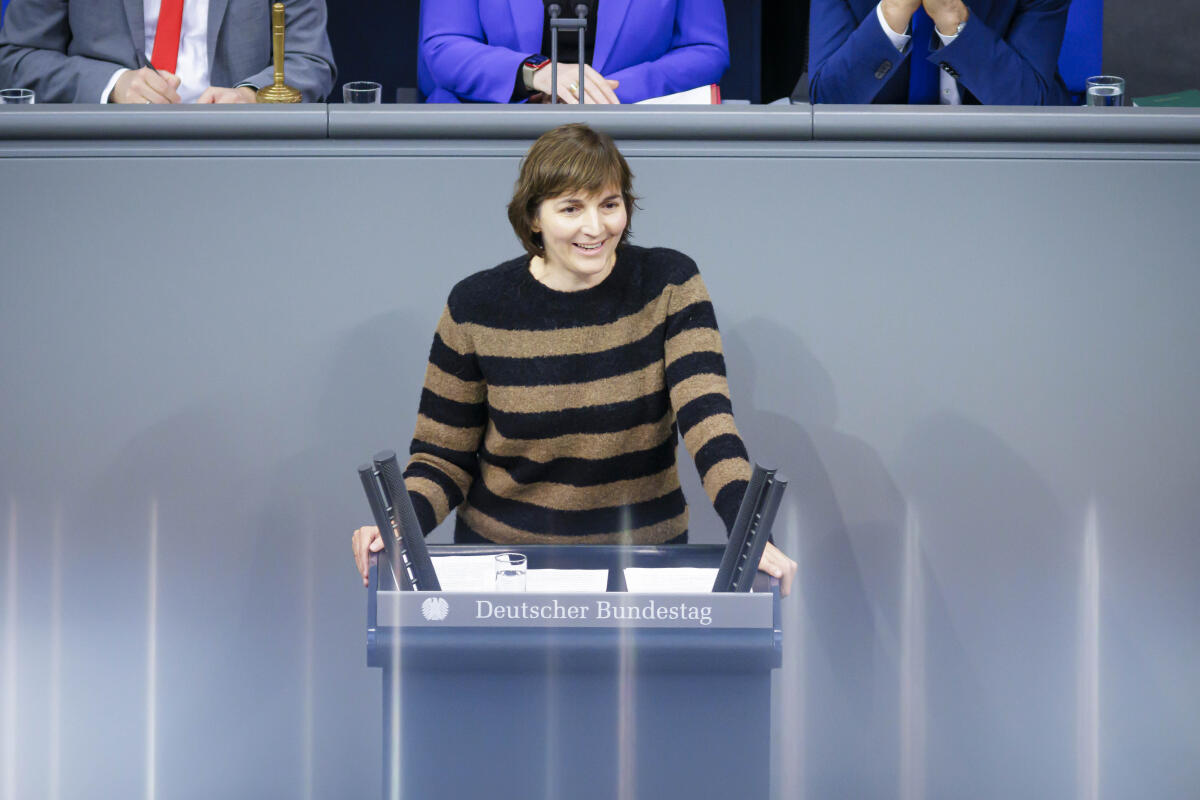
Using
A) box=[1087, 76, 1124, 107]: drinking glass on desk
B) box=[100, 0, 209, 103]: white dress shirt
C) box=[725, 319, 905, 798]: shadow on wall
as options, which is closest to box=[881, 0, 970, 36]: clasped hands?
box=[1087, 76, 1124, 107]: drinking glass on desk

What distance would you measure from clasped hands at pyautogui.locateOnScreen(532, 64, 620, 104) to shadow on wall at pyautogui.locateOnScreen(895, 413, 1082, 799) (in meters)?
0.98

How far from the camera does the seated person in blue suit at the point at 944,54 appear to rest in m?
2.80

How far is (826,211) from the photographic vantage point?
245cm

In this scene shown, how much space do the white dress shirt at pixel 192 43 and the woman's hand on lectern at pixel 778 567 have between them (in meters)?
2.03

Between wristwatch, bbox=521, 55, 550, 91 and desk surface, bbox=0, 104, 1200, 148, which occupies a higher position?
wristwatch, bbox=521, 55, 550, 91

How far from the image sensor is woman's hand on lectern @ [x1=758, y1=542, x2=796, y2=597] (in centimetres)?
155

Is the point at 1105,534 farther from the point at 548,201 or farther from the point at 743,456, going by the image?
the point at 548,201

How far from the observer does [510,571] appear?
159cm

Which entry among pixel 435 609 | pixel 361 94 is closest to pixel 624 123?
pixel 361 94

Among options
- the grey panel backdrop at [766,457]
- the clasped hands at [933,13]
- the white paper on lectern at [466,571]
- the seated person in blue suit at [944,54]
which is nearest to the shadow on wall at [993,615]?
the grey panel backdrop at [766,457]

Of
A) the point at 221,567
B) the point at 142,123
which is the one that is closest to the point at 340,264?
the point at 142,123

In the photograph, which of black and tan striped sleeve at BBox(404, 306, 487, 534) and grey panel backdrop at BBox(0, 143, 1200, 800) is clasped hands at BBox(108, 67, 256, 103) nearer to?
grey panel backdrop at BBox(0, 143, 1200, 800)

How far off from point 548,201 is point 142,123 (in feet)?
3.02

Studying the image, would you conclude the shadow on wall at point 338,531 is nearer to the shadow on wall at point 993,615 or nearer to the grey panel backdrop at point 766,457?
the grey panel backdrop at point 766,457
